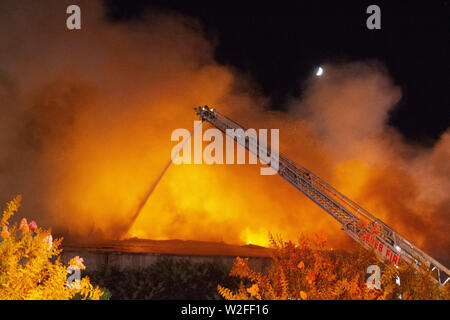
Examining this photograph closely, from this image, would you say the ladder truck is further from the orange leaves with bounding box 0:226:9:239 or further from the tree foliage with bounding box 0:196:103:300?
the orange leaves with bounding box 0:226:9:239

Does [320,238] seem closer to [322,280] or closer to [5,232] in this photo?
[322,280]

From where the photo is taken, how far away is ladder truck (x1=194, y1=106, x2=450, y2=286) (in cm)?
819

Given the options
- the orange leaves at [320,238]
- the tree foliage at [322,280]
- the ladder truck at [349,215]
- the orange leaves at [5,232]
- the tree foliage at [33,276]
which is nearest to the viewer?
the tree foliage at [33,276]

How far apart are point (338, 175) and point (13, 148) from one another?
16.9 m

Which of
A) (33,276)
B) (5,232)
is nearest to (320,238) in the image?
(33,276)

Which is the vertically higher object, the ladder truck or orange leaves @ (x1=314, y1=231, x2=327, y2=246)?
the ladder truck

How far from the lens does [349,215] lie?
939 centimetres

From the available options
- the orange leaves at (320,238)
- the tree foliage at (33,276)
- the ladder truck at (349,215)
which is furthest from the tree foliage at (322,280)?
the ladder truck at (349,215)

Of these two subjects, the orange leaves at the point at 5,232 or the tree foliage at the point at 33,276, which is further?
the orange leaves at the point at 5,232

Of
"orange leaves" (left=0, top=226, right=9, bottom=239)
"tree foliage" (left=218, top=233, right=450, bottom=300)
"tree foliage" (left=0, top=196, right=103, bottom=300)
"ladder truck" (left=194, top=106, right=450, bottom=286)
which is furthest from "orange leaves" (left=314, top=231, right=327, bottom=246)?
"ladder truck" (left=194, top=106, right=450, bottom=286)

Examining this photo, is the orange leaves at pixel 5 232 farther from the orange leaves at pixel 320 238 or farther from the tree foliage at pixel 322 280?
the orange leaves at pixel 320 238

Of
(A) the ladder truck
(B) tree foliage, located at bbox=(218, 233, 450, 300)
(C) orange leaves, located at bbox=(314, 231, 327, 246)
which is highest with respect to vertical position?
(A) the ladder truck

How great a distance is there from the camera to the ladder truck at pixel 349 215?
8.19 metres
